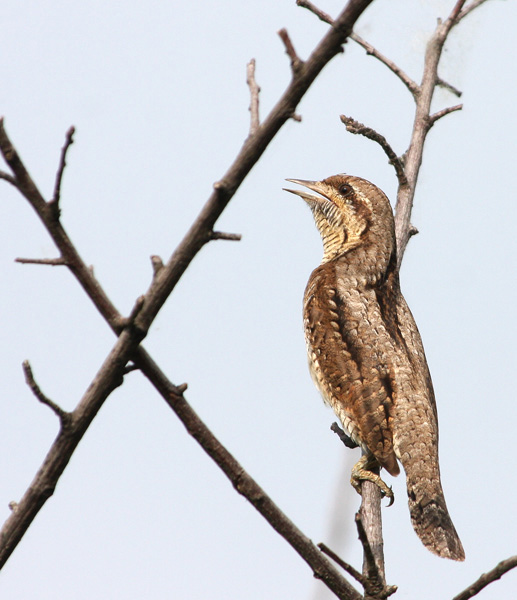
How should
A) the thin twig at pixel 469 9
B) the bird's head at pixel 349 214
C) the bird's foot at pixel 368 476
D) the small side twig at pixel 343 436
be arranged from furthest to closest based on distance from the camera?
1. the thin twig at pixel 469 9
2. the bird's head at pixel 349 214
3. the small side twig at pixel 343 436
4. the bird's foot at pixel 368 476

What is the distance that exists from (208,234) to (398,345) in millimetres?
3077

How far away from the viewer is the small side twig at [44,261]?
249 cm

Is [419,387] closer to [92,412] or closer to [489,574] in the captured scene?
[489,574]

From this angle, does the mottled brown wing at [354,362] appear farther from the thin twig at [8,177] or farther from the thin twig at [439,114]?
the thin twig at [8,177]

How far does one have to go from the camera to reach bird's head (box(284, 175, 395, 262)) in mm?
6059

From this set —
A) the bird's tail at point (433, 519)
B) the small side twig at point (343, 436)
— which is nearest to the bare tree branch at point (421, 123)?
the small side twig at point (343, 436)

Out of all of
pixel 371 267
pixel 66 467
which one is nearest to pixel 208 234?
pixel 66 467

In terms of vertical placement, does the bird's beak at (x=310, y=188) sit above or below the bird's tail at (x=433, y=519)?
above

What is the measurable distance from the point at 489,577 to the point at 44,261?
1847 millimetres

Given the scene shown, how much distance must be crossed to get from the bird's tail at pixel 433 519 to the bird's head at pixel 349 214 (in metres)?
1.86

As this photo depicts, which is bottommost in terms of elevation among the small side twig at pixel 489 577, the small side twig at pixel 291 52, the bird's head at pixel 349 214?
the small side twig at pixel 489 577

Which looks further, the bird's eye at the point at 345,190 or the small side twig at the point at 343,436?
the bird's eye at the point at 345,190

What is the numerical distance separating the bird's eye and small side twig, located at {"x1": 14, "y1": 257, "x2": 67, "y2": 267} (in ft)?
13.5

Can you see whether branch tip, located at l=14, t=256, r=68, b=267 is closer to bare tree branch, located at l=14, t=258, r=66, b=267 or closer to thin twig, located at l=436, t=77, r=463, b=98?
bare tree branch, located at l=14, t=258, r=66, b=267
